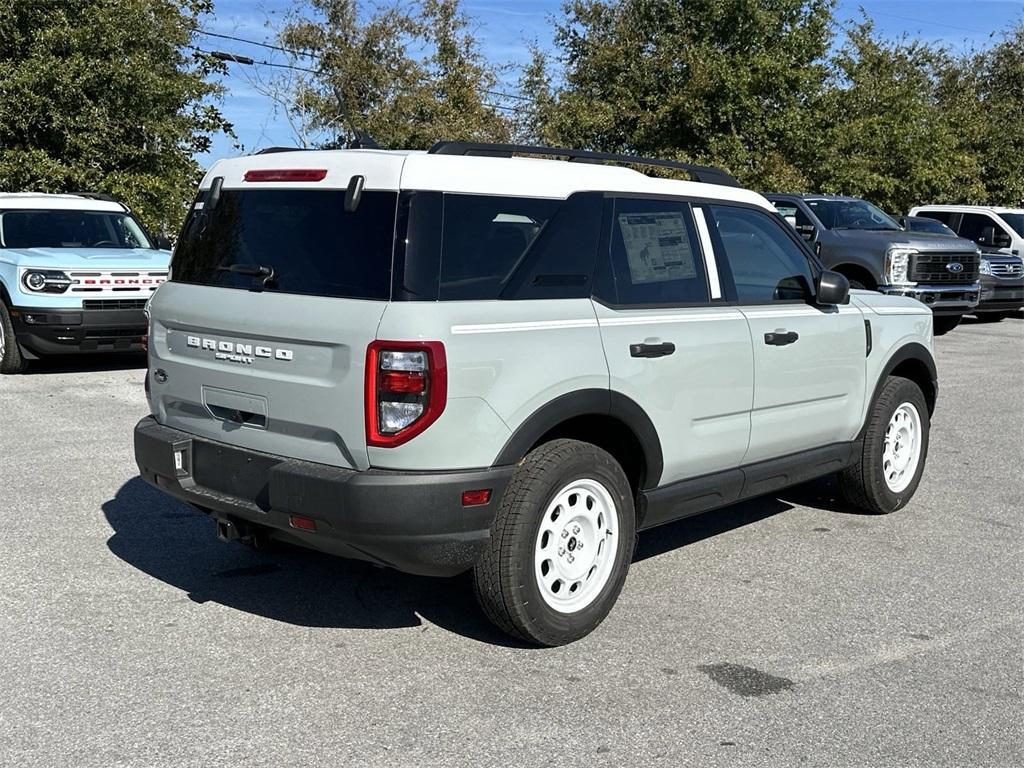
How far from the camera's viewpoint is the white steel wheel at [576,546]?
14.4ft

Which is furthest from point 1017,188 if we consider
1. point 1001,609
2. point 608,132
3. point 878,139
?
point 1001,609

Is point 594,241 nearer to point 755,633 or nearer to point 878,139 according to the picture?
point 755,633

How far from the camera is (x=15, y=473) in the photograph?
7105 millimetres

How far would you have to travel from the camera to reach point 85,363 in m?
12.4

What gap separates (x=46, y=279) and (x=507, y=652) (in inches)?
321

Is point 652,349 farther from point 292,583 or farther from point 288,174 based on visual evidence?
point 292,583

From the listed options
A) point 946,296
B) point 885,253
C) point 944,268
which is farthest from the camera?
point 946,296

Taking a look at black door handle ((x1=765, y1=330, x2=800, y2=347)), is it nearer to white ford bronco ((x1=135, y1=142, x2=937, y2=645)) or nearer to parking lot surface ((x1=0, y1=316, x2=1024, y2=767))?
white ford bronco ((x1=135, y1=142, x2=937, y2=645))

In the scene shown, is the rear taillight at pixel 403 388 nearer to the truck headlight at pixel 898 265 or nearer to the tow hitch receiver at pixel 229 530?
the tow hitch receiver at pixel 229 530

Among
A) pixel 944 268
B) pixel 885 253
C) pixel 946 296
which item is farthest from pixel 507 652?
pixel 946 296

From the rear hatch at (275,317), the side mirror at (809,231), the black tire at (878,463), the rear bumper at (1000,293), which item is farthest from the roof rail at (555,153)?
the rear bumper at (1000,293)

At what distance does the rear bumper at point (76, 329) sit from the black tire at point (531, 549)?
779 cm

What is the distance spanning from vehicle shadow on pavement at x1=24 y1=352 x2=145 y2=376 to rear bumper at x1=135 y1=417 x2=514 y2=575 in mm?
8075

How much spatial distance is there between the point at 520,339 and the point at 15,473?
14.3ft
